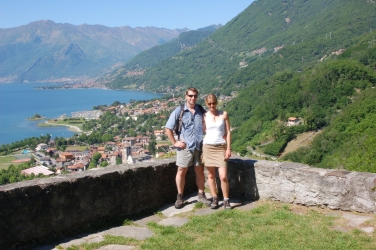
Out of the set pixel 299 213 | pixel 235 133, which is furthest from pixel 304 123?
pixel 299 213

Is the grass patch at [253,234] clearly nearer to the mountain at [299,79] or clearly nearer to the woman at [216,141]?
the woman at [216,141]

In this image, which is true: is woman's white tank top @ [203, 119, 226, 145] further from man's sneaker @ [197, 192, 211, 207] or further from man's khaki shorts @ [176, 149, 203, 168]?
man's sneaker @ [197, 192, 211, 207]

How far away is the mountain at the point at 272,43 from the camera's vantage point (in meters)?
109

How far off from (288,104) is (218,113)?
59245 mm

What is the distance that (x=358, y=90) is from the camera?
5444 centimetres

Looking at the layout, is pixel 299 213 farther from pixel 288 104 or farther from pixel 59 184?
pixel 288 104

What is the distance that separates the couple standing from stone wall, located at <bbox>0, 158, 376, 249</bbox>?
0.58 m

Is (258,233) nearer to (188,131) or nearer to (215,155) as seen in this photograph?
(215,155)

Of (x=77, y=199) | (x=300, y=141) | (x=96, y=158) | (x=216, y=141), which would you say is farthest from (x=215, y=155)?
(x=96, y=158)

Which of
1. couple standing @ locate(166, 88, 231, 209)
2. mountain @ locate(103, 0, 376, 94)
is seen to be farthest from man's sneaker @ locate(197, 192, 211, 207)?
mountain @ locate(103, 0, 376, 94)

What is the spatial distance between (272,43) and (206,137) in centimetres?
15629

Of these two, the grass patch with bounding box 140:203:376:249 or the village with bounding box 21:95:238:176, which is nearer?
the grass patch with bounding box 140:203:376:249

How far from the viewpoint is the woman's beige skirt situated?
506 centimetres

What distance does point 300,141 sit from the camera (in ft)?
157
